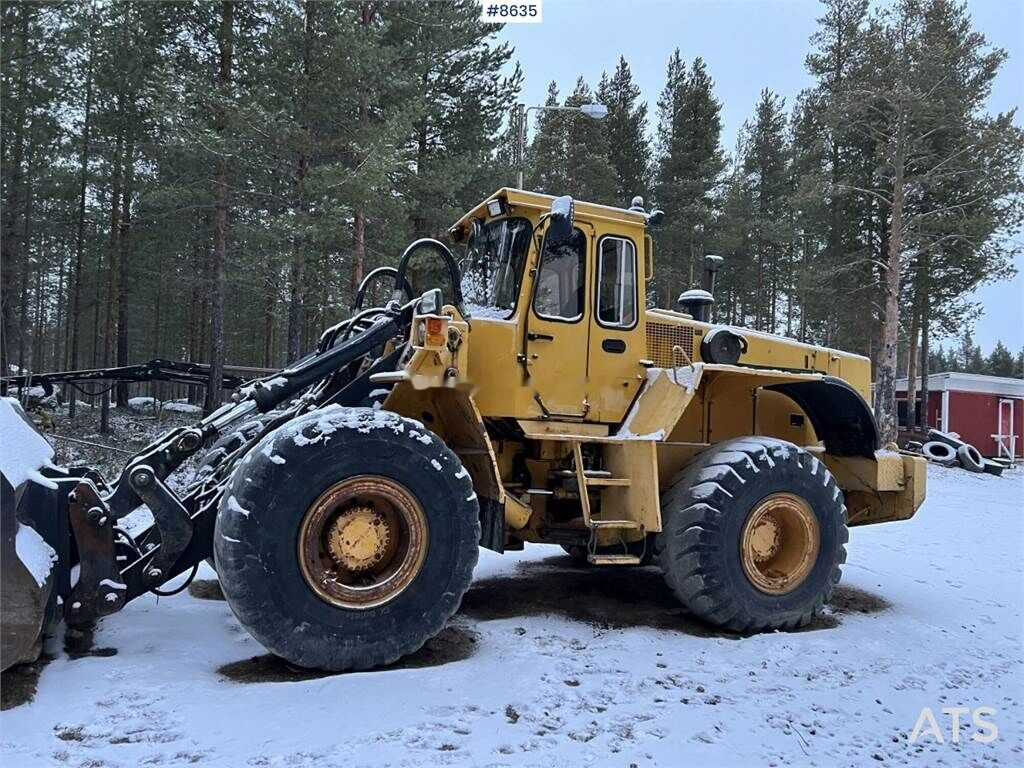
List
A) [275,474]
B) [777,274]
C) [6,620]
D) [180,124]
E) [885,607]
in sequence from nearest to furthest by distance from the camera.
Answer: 1. [6,620]
2. [275,474]
3. [885,607]
4. [180,124]
5. [777,274]

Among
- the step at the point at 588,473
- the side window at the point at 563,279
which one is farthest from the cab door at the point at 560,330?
the step at the point at 588,473

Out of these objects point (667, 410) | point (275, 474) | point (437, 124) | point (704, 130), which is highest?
point (704, 130)

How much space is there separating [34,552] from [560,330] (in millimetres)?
3449

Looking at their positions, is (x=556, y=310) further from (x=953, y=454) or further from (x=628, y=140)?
(x=628, y=140)

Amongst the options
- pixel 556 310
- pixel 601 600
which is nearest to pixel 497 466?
pixel 556 310

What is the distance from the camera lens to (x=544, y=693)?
391 centimetres

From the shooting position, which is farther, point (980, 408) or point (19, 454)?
point (980, 408)

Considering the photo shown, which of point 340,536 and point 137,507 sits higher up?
point 137,507

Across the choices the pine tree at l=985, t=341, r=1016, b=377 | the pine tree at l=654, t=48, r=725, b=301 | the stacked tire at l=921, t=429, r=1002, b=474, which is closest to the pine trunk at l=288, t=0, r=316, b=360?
the pine tree at l=654, t=48, r=725, b=301

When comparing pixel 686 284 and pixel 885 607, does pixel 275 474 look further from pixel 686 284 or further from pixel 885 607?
pixel 686 284

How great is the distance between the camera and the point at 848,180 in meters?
22.2

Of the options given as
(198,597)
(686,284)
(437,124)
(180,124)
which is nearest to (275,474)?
(198,597)

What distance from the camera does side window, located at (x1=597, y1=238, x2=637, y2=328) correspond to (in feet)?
18.5

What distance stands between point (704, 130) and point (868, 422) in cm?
2193
